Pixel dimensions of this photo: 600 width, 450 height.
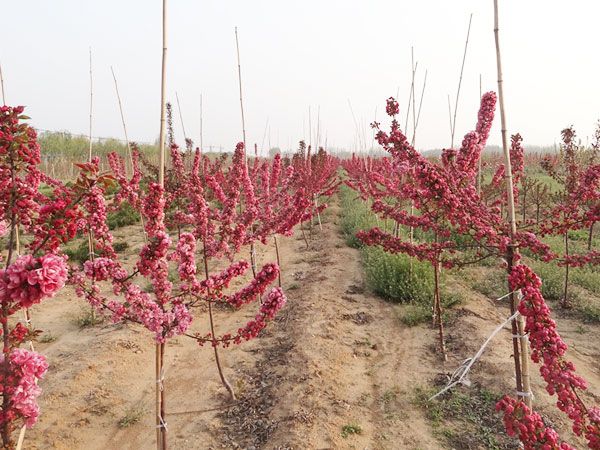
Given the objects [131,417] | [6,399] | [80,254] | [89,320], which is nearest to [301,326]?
[131,417]

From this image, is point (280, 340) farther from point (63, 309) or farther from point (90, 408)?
point (63, 309)

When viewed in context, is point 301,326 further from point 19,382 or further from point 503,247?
point 19,382

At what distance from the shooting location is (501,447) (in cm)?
361

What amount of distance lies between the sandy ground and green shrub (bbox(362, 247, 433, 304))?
278 millimetres

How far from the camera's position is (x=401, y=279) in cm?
675

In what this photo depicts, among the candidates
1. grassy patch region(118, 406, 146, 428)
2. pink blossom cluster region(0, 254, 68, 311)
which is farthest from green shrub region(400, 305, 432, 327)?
pink blossom cluster region(0, 254, 68, 311)

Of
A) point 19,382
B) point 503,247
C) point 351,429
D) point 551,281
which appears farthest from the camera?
point 551,281

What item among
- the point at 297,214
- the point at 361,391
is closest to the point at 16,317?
the point at 297,214

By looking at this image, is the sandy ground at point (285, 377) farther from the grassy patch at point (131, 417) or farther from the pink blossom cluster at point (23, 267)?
the pink blossom cluster at point (23, 267)

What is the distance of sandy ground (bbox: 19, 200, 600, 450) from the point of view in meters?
3.87

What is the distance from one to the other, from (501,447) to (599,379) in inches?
78.6

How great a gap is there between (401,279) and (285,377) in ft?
9.40

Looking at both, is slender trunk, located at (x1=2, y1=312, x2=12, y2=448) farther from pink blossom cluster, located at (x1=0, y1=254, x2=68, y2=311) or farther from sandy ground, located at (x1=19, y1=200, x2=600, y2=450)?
sandy ground, located at (x1=19, y1=200, x2=600, y2=450)

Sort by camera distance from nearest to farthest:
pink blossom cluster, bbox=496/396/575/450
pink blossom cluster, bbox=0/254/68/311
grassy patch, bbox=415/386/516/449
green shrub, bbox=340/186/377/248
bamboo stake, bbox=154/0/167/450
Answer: pink blossom cluster, bbox=0/254/68/311
pink blossom cluster, bbox=496/396/575/450
bamboo stake, bbox=154/0/167/450
grassy patch, bbox=415/386/516/449
green shrub, bbox=340/186/377/248
